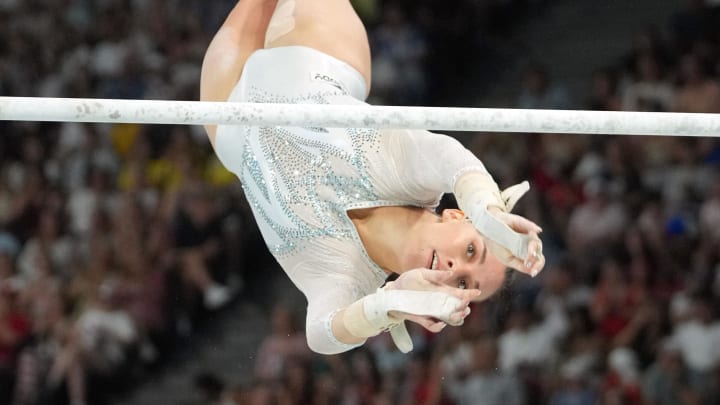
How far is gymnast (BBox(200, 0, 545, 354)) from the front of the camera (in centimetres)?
302

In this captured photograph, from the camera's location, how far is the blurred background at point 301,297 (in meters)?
6.36

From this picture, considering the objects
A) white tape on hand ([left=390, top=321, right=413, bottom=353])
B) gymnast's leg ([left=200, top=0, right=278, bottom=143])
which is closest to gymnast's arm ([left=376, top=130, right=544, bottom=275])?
white tape on hand ([left=390, top=321, right=413, bottom=353])

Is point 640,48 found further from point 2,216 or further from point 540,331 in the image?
point 2,216

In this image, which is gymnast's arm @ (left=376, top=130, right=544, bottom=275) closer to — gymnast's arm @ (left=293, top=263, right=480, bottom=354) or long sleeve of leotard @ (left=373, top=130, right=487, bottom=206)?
long sleeve of leotard @ (left=373, top=130, right=487, bottom=206)

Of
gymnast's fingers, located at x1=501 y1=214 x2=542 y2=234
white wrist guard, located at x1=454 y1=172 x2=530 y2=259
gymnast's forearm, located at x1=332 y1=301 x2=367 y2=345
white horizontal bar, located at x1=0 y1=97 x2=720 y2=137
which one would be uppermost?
white horizontal bar, located at x1=0 y1=97 x2=720 y2=137

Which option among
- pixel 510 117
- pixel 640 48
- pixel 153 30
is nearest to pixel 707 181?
pixel 640 48

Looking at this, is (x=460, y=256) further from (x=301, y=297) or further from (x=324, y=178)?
(x=301, y=297)

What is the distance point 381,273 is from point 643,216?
10.6ft

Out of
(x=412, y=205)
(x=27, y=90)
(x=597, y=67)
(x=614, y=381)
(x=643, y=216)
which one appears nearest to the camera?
(x=412, y=205)

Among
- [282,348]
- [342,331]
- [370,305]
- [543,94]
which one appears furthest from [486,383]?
[370,305]

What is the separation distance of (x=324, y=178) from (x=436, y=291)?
0.84 m

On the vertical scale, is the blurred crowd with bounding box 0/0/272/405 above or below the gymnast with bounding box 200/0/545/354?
below

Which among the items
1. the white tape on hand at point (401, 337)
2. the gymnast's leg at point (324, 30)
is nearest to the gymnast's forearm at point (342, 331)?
the white tape on hand at point (401, 337)

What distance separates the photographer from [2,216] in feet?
26.9
